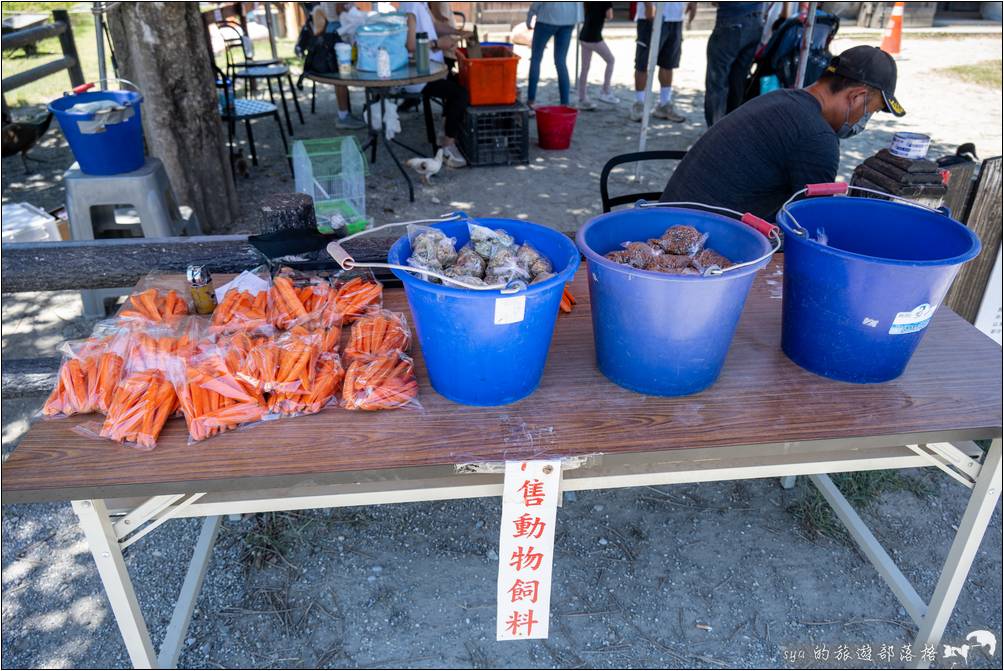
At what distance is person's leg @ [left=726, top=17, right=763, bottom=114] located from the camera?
584cm

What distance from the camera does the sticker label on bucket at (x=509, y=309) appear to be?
133 cm

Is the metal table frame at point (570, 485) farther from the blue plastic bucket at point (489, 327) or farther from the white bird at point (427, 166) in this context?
the white bird at point (427, 166)

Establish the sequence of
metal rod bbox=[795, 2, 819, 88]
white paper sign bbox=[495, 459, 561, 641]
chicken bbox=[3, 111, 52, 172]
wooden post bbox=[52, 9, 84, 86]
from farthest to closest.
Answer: wooden post bbox=[52, 9, 84, 86] → chicken bbox=[3, 111, 52, 172] → metal rod bbox=[795, 2, 819, 88] → white paper sign bbox=[495, 459, 561, 641]

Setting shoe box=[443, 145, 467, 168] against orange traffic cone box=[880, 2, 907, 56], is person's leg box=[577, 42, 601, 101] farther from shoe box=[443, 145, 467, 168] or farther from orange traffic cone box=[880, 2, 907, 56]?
orange traffic cone box=[880, 2, 907, 56]

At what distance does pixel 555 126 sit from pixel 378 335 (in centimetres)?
527

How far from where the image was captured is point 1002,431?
1.56 metres

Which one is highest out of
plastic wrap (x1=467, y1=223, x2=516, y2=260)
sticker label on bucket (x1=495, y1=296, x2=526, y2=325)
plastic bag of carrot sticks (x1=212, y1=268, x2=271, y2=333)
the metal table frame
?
plastic wrap (x1=467, y1=223, x2=516, y2=260)

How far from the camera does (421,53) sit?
5332 millimetres

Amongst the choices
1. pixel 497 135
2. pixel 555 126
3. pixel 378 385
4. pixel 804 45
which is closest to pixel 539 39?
pixel 555 126

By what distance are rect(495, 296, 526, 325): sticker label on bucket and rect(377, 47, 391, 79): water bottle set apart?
4.35 m

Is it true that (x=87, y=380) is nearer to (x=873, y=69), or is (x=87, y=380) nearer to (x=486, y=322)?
(x=486, y=322)

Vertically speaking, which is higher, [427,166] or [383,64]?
[383,64]

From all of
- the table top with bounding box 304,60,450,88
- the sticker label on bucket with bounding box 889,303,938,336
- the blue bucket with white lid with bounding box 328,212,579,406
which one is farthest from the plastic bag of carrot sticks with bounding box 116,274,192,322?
the table top with bounding box 304,60,450,88

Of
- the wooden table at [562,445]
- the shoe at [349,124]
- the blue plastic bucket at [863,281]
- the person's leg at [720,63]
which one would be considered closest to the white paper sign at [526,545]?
the wooden table at [562,445]
